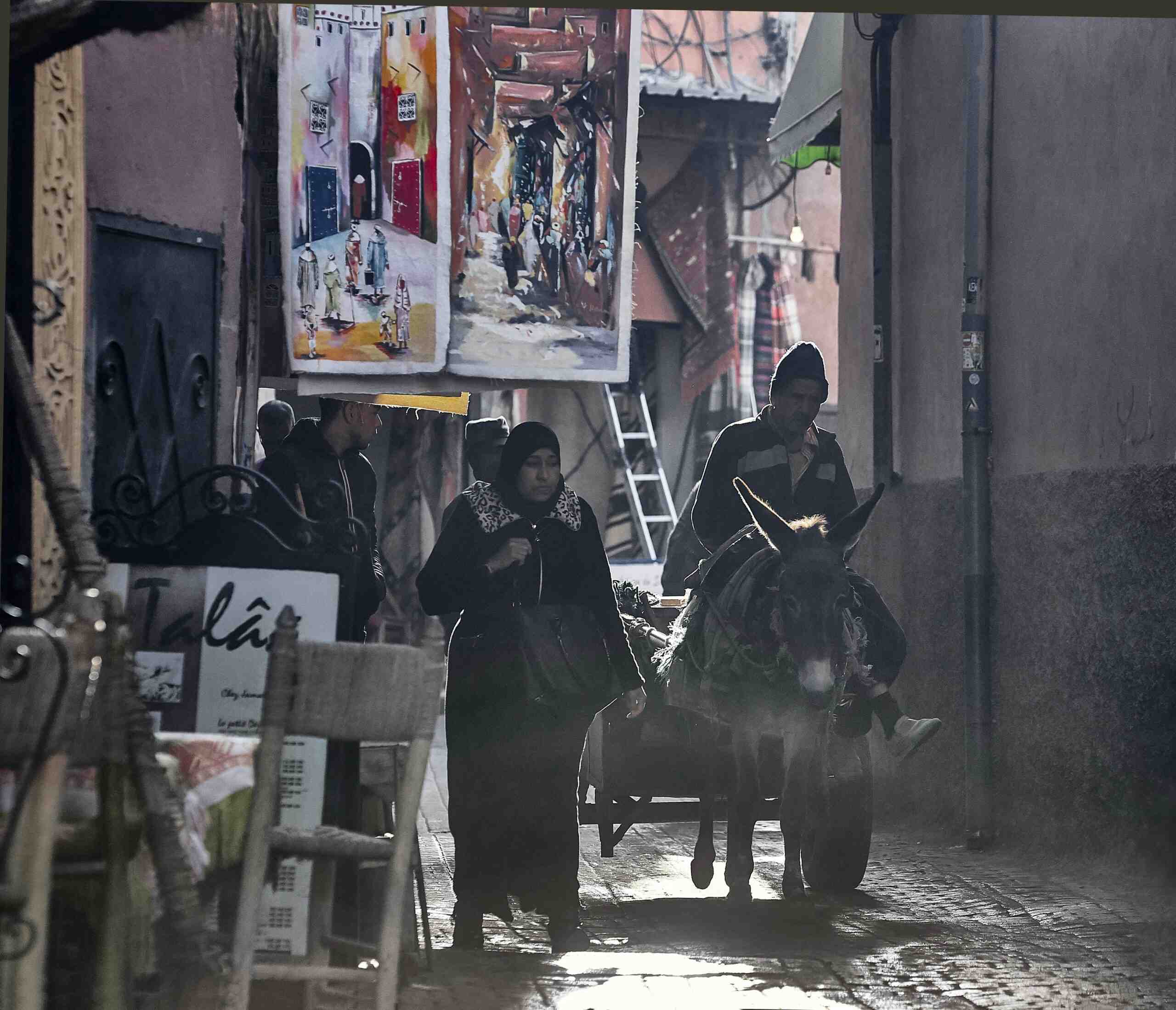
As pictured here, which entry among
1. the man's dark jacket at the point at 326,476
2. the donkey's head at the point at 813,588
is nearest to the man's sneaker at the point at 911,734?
the donkey's head at the point at 813,588

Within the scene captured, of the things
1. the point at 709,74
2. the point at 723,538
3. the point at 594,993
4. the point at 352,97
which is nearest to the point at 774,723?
the point at 723,538

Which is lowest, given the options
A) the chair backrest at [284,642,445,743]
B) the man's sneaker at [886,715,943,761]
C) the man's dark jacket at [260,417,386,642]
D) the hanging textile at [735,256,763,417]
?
the man's sneaker at [886,715,943,761]

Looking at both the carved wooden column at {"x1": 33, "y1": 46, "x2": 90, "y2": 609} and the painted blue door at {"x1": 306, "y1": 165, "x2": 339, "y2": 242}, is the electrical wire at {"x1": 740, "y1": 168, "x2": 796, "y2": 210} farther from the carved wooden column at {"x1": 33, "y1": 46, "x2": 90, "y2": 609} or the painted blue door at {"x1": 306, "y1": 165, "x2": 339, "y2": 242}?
the carved wooden column at {"x1": 33, "y1": 46, "x2": 90, "y2": 609}

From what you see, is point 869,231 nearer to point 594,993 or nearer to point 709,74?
point 594,993

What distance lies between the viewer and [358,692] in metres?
4.33

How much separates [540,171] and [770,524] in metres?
1.74

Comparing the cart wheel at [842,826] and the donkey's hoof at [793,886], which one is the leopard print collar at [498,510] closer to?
the cart wheel at [842,826]

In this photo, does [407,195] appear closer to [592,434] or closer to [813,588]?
[813,588]

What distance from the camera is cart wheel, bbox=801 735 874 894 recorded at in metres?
8.13

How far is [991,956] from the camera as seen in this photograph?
646 centimetres

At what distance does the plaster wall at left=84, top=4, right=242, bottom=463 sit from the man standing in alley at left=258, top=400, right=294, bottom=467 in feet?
8.66

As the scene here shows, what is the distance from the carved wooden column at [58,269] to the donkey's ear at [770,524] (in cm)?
297

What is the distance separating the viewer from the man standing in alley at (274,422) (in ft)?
35.4

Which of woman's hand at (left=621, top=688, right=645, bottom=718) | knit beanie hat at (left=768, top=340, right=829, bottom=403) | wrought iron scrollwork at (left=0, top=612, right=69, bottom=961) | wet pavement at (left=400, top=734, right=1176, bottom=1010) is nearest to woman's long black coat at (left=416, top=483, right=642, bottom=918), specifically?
woman's hand at (left=621, top=688, right=645, bottom=718)
